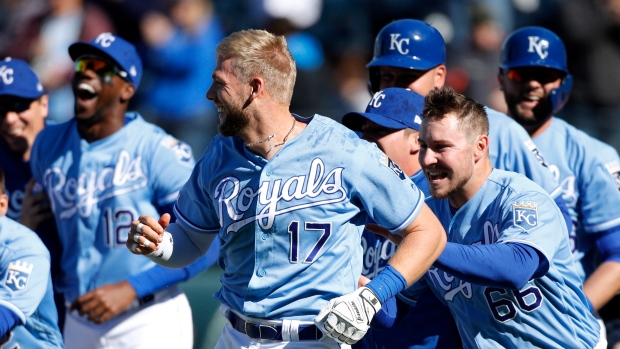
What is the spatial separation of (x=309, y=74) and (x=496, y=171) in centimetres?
564

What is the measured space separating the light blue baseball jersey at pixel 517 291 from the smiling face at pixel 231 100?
1.16 meters

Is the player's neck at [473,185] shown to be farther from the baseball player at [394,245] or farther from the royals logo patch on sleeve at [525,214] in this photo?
the baseball player at [394,245]

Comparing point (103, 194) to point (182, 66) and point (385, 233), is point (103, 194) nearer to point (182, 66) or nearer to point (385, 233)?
point (385, 233)

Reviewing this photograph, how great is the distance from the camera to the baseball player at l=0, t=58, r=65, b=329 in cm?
650

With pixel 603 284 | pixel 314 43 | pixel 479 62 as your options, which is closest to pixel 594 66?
pixel 479 62

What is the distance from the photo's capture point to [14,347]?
17.0 feet

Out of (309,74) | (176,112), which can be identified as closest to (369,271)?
(309,74)

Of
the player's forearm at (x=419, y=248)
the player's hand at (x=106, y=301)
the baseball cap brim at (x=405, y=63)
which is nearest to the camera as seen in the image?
the player's forearm at (x=419, y=248)

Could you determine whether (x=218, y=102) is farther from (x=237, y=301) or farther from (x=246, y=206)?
(x=237, y=301)

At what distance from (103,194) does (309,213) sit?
7.46 ft

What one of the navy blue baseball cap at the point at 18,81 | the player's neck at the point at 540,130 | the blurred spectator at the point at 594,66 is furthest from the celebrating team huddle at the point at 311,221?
the blurred spectator at the point at 594,66

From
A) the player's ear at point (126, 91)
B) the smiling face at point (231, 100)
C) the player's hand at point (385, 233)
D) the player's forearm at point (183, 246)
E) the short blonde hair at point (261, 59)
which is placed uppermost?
the short blonde hair at point (261, 59)

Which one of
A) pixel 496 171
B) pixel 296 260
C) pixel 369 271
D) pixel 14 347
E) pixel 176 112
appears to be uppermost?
pixel 496 171

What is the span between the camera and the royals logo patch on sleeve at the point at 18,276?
16.5 feet
